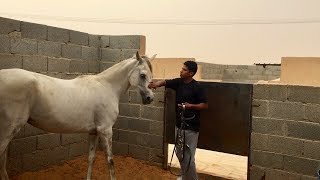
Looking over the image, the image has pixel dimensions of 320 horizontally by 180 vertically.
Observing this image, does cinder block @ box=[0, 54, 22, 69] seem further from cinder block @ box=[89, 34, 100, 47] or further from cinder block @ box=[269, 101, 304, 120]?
cinder block @ box=[269, 101, 304, 120]

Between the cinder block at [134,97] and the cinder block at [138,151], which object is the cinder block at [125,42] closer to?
the cinder block at [134,97]

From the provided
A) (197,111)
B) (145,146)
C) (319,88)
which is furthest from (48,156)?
(319,88)

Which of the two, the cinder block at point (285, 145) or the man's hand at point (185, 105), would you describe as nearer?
the man's hand at point (185, 105)

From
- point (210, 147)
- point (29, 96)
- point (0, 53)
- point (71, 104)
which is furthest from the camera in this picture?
point (210, 147)

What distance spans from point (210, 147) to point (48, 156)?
8.96ft

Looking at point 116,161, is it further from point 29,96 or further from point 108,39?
point 29,96

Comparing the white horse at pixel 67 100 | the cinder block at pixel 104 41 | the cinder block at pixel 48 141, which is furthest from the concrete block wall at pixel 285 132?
the cinder block at pixel 48 141

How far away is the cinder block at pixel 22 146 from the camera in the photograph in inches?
195

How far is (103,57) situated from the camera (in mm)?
6602

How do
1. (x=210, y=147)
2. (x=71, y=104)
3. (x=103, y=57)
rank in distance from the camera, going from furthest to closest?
(x=103, y=57) < (x=210, y=147) < (x=71, y=104)

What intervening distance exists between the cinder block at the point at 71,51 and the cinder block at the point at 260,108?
323 centimetres

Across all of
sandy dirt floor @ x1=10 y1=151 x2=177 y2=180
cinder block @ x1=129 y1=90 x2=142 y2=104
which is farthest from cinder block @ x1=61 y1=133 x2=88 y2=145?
cinder block @ x1=129 y1=90 x2=142 y2=104

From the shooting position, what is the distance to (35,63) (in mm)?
5215

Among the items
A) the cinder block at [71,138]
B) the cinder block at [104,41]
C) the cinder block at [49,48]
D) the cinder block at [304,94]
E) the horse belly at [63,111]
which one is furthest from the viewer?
the cinder block at [104,41]
